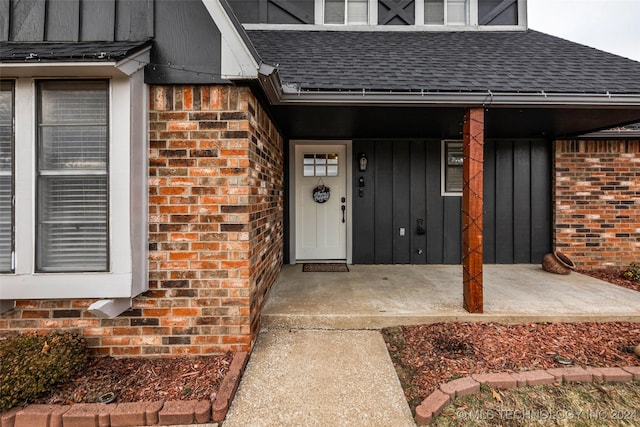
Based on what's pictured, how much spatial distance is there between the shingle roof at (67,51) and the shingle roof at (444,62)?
1.27 m

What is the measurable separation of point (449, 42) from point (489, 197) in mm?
2513

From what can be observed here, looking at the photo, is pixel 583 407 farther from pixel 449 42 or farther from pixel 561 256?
pixel 449 42

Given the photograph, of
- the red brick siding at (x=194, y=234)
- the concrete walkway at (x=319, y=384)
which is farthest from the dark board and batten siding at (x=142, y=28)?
the concrete walkway at (x=319, y=384)

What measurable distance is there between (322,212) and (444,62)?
2.74 metres

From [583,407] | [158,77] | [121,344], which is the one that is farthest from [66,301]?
[583,407]

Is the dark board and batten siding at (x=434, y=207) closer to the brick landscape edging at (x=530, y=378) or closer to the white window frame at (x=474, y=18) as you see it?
the white window frame at (x=474, y=18)

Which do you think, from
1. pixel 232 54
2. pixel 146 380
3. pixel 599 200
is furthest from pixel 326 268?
pixel 599 200

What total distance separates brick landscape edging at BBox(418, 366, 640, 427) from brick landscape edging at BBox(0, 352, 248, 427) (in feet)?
4.41

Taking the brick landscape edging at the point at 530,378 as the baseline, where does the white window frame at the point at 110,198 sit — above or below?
above

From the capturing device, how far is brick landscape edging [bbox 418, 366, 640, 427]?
6.21ft

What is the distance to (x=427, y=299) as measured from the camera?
318 cm

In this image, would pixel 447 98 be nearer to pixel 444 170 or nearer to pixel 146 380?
pixel 444 170

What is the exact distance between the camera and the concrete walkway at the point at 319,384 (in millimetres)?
1765

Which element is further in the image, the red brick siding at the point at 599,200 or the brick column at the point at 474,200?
the red brick siding at the point at 599,200
